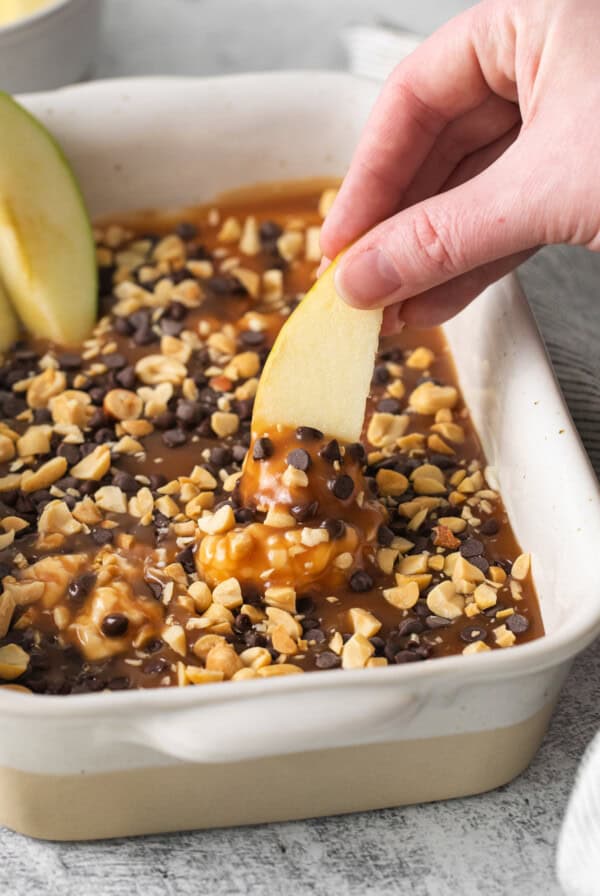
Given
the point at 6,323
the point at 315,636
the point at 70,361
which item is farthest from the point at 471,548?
the point at 6,323

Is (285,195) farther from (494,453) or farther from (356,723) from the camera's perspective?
(356,723)

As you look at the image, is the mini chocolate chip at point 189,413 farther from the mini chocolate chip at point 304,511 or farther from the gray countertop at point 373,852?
the gray countertop at point 373,852

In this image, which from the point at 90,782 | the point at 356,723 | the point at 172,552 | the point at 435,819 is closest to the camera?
the point at 356,723

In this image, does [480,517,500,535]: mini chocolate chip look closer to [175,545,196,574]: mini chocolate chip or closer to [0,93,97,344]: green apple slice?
[175,545,196,574]: mini chocolate chip

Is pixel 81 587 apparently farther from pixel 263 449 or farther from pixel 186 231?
pixel 186 231

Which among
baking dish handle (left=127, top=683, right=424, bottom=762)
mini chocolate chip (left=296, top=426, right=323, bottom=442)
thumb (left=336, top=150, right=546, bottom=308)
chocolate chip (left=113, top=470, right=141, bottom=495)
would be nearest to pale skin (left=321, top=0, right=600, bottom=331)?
thumb (left=336, top=150, right=546, bottom=308)

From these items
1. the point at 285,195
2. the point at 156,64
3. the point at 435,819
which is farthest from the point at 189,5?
the point at 435,819

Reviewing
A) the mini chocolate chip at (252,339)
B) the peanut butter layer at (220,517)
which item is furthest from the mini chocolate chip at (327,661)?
the mini chocolate chip at (252,339)
